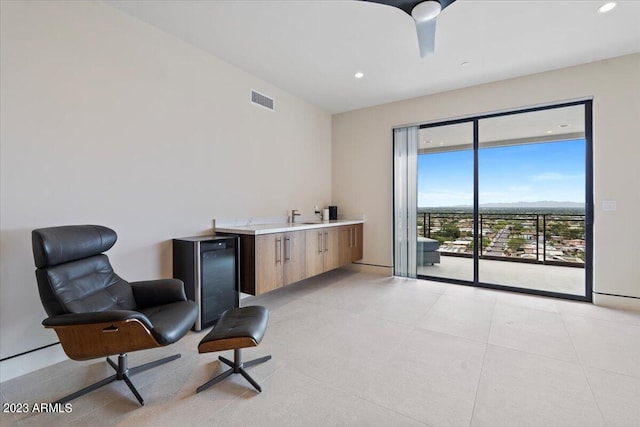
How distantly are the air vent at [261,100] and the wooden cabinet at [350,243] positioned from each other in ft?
7.14

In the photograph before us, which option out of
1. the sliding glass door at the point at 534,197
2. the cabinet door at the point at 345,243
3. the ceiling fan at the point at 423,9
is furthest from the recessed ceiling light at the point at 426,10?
the cabinet door at the point at 345,243

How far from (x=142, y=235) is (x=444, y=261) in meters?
4.60

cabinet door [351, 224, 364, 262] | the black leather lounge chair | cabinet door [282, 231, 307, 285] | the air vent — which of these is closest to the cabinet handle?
cabinet door [282, 231, 307, 285]

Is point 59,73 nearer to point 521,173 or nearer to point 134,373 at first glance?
point 134,373

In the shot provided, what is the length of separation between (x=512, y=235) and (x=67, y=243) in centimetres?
600

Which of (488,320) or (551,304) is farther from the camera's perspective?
(551,304)

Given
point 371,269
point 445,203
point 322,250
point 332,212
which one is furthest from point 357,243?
point 445,203

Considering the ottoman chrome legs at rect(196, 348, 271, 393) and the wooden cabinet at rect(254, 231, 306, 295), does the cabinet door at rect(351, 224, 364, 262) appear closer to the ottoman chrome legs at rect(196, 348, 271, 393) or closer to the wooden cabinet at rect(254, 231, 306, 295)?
the wooden cabinet at rect(254, 231, 306, 295)

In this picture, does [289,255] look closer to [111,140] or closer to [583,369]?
[111,140]

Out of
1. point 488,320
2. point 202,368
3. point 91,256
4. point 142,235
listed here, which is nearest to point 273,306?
point 202,368

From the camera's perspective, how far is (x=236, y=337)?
1.82 metres

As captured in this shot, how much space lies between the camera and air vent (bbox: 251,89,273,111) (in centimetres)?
388

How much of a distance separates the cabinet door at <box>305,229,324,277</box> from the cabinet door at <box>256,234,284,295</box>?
0.56 metres

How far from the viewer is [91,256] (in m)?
2.18
